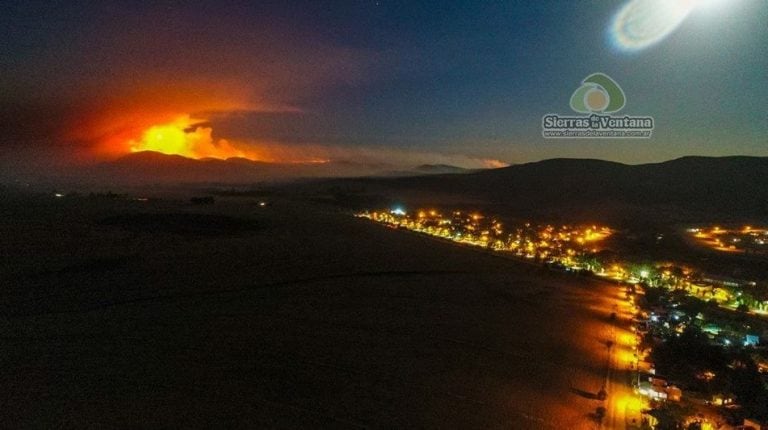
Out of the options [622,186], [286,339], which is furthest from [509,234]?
[622,186]

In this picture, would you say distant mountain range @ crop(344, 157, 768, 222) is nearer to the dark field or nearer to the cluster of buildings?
the cluster of buildings

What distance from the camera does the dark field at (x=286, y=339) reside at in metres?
10.6

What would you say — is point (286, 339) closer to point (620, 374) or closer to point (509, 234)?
point (620, 374)

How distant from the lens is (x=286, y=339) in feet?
48.0

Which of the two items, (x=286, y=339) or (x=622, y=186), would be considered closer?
(x=286, y=339)

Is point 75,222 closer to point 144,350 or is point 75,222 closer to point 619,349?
point 144,350

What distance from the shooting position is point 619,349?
1512cm

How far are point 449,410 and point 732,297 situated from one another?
18087mm

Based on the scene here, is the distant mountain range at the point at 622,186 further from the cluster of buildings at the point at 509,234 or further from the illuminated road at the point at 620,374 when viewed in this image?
the illuminated road at the point at 620,374

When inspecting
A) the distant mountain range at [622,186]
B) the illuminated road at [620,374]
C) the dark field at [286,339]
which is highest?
the distant mountain range at [622,186]

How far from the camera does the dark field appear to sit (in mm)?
10617

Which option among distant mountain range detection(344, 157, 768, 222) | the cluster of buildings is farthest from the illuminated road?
distant mountain range detection(344, 157, 768, 222)

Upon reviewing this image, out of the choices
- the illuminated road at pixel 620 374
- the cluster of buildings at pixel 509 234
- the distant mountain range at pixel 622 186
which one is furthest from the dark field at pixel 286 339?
the distant mountain range at pixel 622 186

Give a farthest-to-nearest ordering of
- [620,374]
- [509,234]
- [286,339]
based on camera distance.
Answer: [509,234] < [286,339] < [620,374]
